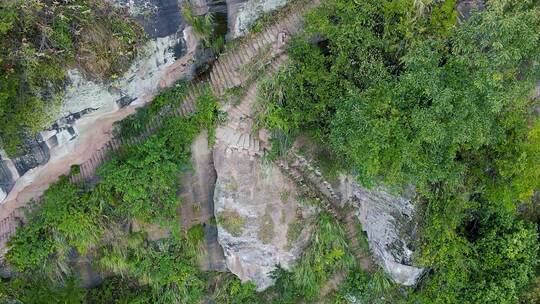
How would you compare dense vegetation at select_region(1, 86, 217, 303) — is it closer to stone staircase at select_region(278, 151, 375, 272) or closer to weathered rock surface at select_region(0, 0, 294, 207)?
weathered rock surface at select_region(0, 0, 294, 207)

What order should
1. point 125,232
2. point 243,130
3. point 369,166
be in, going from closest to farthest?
point 369,166, point 243,130, point 125,232

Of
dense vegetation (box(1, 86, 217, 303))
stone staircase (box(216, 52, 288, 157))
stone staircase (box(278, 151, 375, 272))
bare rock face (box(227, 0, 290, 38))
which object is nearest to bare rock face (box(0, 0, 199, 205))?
dense vegetation (box(1, 86, 217, 303))

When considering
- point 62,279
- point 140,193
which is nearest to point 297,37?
point 140,193

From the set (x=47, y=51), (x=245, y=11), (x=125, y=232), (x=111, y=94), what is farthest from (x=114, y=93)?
(x=125, y=232)

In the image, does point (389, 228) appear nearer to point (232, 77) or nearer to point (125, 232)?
point (232, 77)

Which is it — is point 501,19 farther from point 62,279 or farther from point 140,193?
point 62,279

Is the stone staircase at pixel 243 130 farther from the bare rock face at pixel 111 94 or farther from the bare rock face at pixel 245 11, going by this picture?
the bare rock face at pixel 111 94
